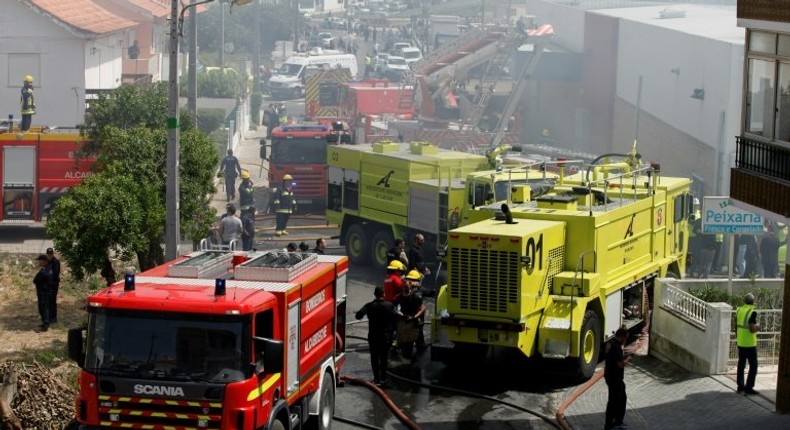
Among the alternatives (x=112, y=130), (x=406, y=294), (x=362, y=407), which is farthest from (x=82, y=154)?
(x=362, y=407)

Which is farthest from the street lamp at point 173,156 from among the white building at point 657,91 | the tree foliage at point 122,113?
the white building at point 657,91

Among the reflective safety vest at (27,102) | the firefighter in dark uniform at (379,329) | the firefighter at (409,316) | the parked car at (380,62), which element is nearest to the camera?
the firefighter in dark uniform at (379,329)

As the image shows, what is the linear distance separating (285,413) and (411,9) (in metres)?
119

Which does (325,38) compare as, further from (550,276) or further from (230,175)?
(550,276)

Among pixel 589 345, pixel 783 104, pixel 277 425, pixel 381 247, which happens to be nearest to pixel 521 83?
pixel 381 247

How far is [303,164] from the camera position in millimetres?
36312

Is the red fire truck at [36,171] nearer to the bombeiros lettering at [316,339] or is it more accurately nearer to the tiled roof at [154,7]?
the bombeiros lettering at [316,339]

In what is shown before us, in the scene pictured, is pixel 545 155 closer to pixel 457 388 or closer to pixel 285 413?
pixel 457 388

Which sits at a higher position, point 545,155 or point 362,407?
point 545,155

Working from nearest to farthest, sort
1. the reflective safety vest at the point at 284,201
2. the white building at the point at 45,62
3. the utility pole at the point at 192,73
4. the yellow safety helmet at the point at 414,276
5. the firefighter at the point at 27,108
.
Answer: the yellow safety helmet at the point at 414,276 → the utility pole at the point at 192,73 → the firefighter at the point at 27,108 → the reflective safety vest at the point at 284,201 → the white building at the point at 45,62

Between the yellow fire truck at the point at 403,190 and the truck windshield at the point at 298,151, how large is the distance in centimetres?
679

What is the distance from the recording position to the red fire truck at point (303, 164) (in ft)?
119

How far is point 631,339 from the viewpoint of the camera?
2162cm

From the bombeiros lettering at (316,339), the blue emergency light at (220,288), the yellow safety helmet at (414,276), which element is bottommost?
the yellow safety helmet at (414,276)
